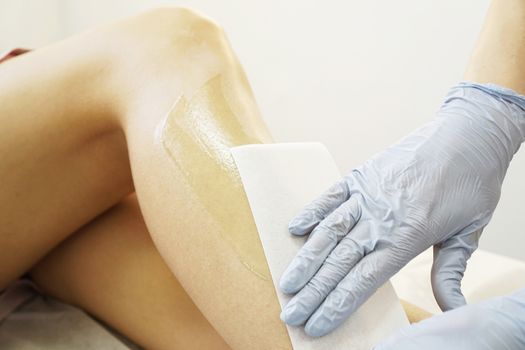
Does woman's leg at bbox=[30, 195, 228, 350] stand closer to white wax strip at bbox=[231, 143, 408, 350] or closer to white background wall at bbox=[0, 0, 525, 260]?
white wax strip at bbox=[231, 143, 408, 350]

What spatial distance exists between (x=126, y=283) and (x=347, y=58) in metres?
1.28

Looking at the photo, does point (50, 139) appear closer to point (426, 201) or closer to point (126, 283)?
point (126, 283)

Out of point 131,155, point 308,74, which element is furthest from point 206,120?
point 308,74

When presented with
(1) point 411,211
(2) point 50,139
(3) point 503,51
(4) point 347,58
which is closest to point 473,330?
(1) point 411,211

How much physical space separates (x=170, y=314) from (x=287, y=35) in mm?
1388

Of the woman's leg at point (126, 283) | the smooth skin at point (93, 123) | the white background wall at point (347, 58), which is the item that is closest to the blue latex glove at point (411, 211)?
the smooth skin at point (93, 123)

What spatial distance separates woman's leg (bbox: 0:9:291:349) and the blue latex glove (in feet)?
0.24

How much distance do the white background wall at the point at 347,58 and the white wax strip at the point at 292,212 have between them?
1.08m

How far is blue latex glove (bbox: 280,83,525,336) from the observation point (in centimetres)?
61

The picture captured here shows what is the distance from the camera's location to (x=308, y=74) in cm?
189

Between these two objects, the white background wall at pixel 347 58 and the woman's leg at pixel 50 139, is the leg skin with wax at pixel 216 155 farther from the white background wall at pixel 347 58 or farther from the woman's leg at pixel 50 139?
the white background wall at pixel 347 58

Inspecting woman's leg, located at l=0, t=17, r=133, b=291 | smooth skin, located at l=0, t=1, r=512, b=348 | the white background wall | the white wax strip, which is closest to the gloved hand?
the white wax strip

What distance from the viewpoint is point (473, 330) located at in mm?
526

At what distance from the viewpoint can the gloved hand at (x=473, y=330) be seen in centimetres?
52
